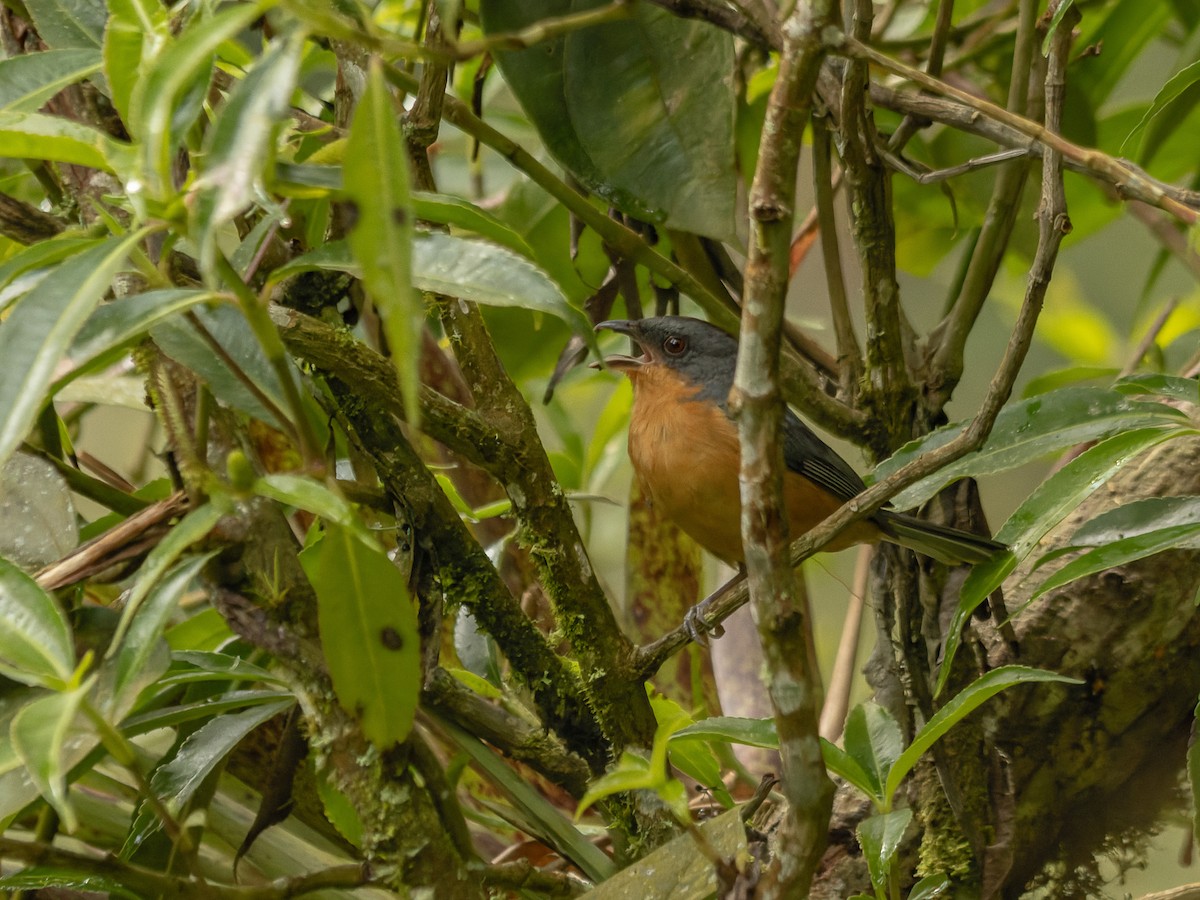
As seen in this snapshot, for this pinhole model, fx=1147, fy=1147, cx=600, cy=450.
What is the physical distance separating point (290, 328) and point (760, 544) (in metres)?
0.69

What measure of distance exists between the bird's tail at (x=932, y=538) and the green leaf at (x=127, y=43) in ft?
3.93

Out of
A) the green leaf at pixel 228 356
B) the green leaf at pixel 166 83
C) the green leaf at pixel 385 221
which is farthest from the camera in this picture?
the green leaf at pixel 228 356

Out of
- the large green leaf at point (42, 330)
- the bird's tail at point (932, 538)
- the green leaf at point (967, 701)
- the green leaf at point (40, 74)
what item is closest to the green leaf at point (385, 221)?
the large green leaf at point (42, 330)

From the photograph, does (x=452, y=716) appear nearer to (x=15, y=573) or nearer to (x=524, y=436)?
(x=524, y=436)

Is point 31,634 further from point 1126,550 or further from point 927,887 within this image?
point 1126,550

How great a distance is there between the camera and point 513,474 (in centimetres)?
163

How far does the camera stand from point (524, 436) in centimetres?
163

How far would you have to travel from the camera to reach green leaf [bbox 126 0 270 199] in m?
0.79

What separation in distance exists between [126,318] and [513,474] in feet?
2.43

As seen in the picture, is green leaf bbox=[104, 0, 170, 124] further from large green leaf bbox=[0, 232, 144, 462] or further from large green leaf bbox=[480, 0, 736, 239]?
large green leaf bbox=[480, 0, 736, 239]

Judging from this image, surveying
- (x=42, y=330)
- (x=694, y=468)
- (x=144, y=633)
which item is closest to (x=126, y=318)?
(x=42, y=330)

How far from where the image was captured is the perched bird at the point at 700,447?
2.49 metres

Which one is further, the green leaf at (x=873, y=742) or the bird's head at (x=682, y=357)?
the bird's head at (x=682, y=357)

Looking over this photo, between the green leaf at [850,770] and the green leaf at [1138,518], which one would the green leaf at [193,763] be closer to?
the green leaf at [850,770]
